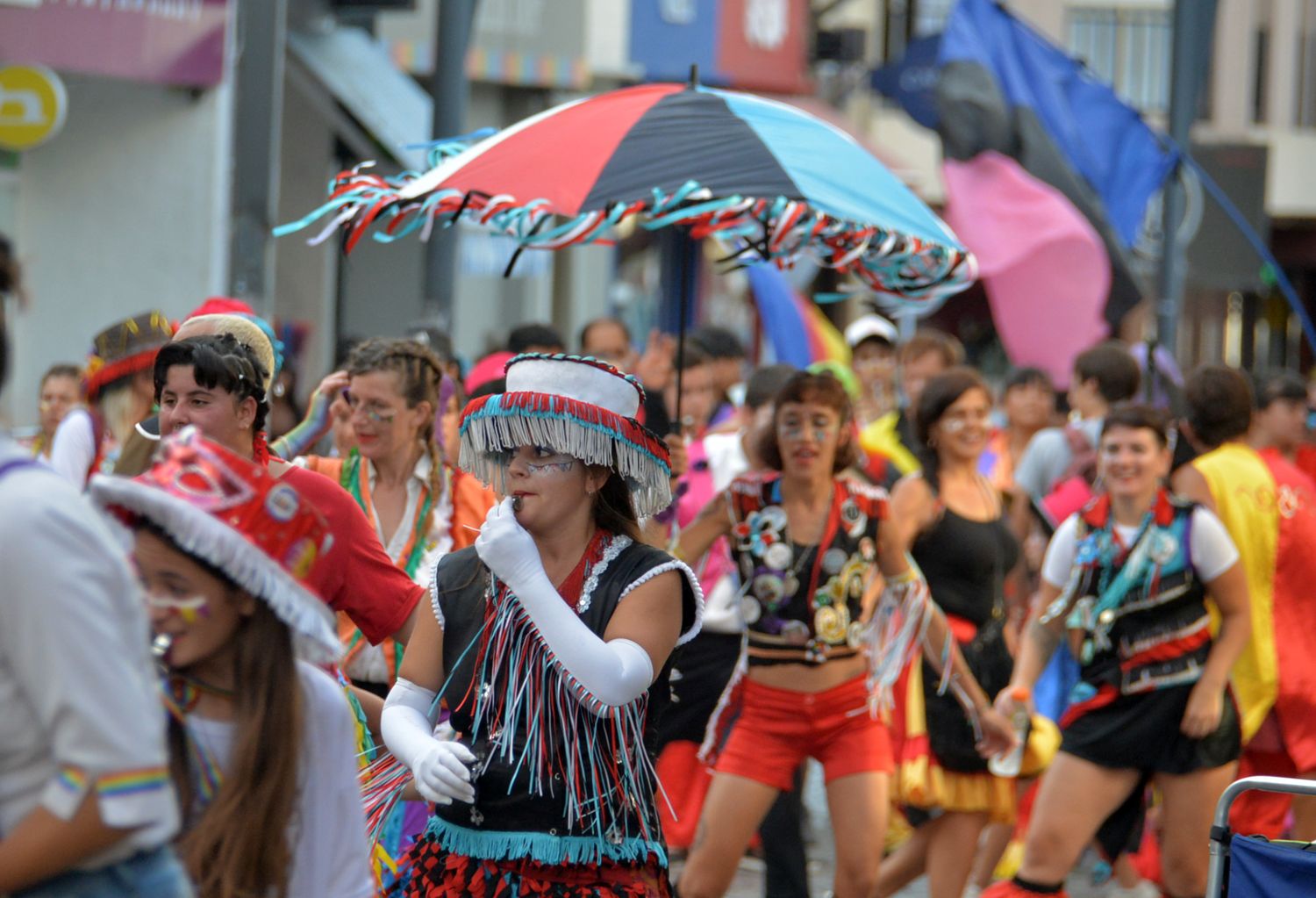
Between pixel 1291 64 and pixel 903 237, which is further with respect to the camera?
pixel 1291 64

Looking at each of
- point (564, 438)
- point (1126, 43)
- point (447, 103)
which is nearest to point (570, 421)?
point (564, 438)

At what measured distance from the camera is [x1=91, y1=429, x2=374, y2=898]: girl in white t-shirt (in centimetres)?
280

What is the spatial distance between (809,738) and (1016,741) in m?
0.88

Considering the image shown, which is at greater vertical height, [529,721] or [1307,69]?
[1307,69]

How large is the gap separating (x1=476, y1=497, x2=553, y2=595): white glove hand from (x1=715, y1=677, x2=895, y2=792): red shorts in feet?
8.40

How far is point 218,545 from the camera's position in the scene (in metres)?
2.79

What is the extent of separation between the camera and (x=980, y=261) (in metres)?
12.5

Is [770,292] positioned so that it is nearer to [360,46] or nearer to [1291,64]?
[360,46]

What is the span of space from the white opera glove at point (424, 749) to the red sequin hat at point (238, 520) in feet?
2.93

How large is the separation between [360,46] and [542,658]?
11997 mm

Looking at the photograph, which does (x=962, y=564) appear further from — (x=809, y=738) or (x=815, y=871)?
(x=815, y=871)

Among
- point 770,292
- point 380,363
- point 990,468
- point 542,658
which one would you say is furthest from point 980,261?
point 542,658

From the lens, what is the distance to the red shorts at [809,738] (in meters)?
6.34

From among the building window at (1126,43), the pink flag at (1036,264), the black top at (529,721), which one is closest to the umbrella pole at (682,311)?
the black top at (529,721)
